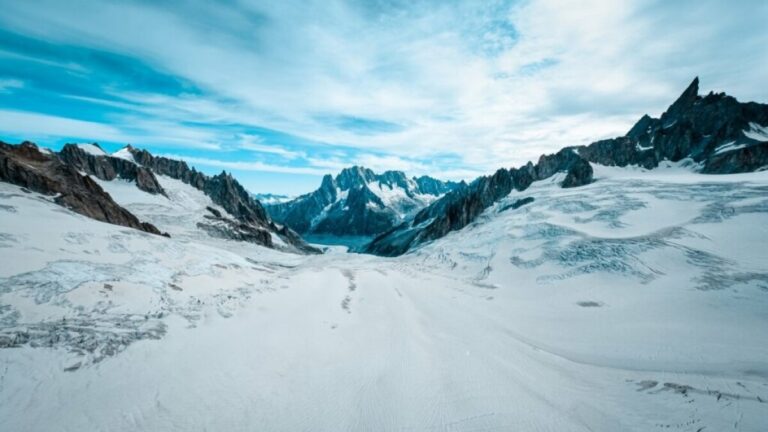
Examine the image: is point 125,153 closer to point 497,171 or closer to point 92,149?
point 92,149

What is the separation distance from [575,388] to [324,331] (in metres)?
10.1

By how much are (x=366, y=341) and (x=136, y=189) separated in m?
119

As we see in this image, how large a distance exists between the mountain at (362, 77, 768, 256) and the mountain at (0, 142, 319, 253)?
198ft

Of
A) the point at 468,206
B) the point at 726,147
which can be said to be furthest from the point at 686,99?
the point at 468,206

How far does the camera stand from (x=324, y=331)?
1452cm

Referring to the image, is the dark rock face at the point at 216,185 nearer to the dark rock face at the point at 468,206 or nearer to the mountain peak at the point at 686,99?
the dark rock face at the point at 468,206

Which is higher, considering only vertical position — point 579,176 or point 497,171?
point 497,171

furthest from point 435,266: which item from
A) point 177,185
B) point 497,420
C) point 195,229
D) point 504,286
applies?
point 177,185

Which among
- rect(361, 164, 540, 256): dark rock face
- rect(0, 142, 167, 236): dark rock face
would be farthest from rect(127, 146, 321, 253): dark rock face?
rect(0, 142, 167, 236): dark rock face

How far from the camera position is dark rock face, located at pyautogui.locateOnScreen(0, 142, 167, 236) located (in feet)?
125

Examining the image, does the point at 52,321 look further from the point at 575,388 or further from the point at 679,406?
the point at 679,406

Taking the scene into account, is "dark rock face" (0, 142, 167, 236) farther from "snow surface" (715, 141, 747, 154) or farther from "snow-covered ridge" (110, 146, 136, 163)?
"snow surface" (715, 141, 747, 154)

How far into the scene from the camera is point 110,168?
349 ft

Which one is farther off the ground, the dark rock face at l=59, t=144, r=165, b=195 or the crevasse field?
the dark rock face at l=59, t=144, r=165, b=195
